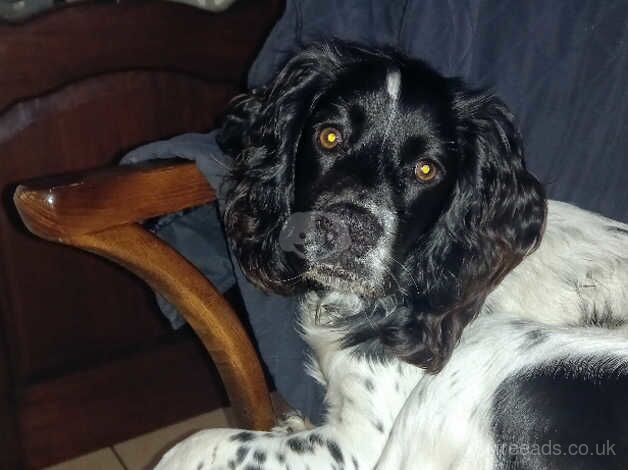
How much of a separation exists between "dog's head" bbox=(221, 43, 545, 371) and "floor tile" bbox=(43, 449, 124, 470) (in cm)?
124

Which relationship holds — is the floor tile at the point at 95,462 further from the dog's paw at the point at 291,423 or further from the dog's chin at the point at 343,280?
the dog's chin at the point at 343,280

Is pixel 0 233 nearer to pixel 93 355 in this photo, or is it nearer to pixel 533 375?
pixel 93 355

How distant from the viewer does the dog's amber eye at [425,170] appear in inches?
61.1

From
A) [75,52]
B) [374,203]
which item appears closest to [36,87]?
[75,52]

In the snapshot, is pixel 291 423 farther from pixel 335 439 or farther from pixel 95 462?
pixel 95 462

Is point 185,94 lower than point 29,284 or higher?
higher

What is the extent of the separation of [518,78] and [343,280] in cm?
60

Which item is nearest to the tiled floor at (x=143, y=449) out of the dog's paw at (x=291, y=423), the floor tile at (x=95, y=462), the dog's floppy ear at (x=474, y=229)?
the floor tile at (x=95, y=462)

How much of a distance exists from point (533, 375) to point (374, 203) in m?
0.41

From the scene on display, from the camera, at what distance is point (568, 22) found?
5.50ft

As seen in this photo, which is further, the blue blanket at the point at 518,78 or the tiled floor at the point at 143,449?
the tiled floor at the point at 143,449

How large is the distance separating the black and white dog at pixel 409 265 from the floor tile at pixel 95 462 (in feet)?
3.87

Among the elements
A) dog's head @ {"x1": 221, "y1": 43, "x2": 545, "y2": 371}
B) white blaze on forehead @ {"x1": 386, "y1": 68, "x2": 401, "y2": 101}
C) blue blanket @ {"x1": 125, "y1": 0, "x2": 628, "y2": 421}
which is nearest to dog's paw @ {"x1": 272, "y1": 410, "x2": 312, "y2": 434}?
blue blanket @ {"x1": 125, "y1": 0, "x2": 628, "y2": 421}

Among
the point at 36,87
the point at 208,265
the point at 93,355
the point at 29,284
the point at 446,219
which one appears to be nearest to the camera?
the point at 446,219
